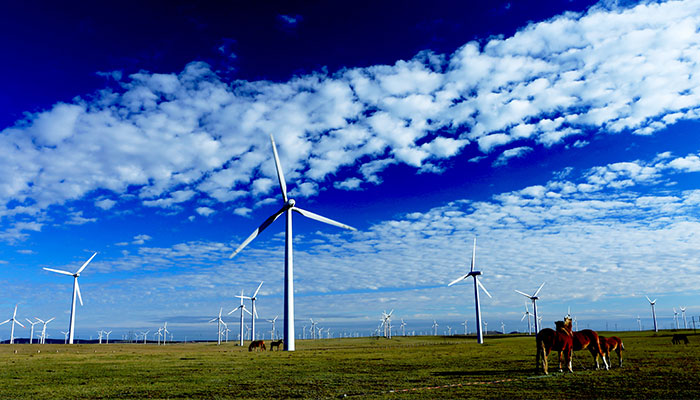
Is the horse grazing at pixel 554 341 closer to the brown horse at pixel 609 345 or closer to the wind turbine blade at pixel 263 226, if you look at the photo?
the brown horse at pixel 609 345

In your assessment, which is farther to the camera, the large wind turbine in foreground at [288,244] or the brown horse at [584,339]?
the large wind turbine in foreground at [288,244]

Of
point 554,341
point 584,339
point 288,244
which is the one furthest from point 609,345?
point 288,244

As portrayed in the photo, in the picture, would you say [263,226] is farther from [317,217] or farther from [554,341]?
[554,341]

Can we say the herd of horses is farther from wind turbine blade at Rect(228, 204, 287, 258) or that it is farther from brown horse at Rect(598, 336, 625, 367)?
wind turbine blade at Rect(228, 204, 287, 258)

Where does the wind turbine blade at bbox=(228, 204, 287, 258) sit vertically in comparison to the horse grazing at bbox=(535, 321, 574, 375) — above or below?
above

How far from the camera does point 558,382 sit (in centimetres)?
2316

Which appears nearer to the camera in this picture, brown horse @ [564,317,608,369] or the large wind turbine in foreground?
brown horse @ [564,317,608,369]

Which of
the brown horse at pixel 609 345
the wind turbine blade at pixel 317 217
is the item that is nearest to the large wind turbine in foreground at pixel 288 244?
the wind turbine blade at pixel 317 217

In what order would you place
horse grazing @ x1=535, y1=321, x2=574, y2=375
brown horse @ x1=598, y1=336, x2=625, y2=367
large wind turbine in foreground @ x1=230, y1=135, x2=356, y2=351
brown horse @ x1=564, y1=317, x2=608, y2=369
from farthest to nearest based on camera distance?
large wind turbine in foreground @ x1=230, y1=135, x2=356, y2=351, brown horse @ x1=598, y1=336, x2=625, y2=367, brown horse @ x1=564, y1=317, x2=608, y2=369, horse grazing @ x1=535, y1=321, x2=574, y2=375

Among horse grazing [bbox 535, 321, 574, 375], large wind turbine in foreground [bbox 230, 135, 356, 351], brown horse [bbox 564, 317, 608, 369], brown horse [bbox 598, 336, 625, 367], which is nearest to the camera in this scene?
horse grazing [bbox 535, 321, 574, 375]

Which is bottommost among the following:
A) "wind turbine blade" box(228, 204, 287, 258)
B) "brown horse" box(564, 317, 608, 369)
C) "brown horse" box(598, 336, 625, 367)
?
"brown horse" box(598, 336, 625, 367)

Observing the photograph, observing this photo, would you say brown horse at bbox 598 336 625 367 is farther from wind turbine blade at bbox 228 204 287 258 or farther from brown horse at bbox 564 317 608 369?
wind turbine blade at bbox 228 204 287 258

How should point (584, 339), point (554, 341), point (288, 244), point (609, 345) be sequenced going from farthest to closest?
point (288, 244), point (609, 345), point (584, 339), point (554, 341)

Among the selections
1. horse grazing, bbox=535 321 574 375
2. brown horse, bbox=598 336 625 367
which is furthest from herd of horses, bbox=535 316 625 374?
brown horse, bbox=598 336 625 367
